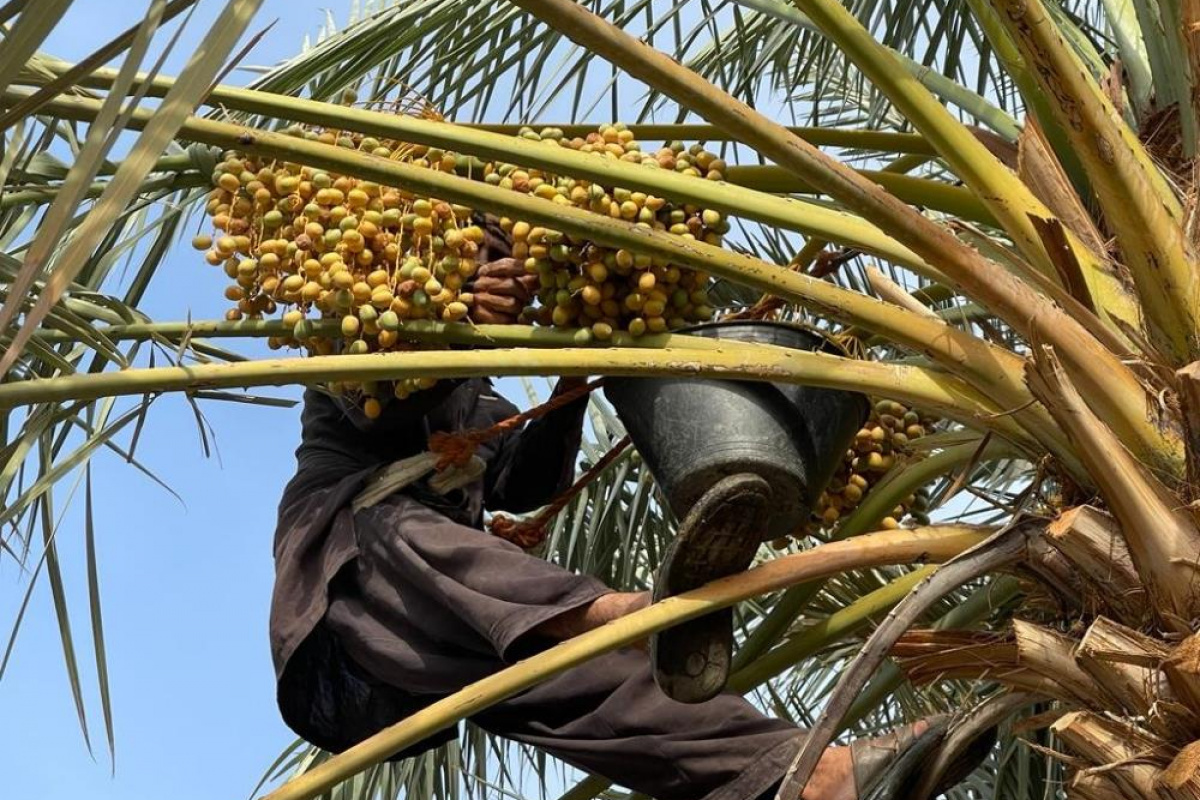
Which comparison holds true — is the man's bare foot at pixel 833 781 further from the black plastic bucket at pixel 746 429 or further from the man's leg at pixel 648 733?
the black plastic bucket at pixel 746 429

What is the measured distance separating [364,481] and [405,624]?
0.21 m

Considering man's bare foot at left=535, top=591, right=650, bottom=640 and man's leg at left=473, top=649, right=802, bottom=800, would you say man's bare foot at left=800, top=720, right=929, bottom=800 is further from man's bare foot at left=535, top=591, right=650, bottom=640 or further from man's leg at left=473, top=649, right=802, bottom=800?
man's bare foot at left=535, top=591, right=650, bottom=640

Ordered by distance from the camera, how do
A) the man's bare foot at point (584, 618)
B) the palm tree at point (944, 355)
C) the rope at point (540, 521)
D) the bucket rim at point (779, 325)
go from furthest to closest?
the rope at point (540, 521)
the man's bare foot at point (584, 618)
the bucket rim at point (779, 325)
the palm tree at point (944, 355)

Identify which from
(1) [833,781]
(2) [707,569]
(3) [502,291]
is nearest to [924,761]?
(1) [833,781]

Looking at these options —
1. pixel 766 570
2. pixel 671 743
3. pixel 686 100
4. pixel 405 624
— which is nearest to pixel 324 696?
pixel 405 624

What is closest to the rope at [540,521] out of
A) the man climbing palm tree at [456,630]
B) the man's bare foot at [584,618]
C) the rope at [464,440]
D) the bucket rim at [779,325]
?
the man climbing palm tree at [456,630]

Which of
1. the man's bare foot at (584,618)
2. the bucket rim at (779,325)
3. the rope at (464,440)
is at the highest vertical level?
the bucket rim at (779,325)

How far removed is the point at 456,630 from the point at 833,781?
1.61 ft

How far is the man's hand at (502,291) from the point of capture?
7.58 ft

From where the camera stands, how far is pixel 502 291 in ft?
7.63

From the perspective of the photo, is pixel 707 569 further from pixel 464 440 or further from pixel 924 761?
pixel 464 440

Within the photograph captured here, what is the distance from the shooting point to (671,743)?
7.80ft

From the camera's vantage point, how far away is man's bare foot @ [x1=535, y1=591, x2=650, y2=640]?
7.79ft

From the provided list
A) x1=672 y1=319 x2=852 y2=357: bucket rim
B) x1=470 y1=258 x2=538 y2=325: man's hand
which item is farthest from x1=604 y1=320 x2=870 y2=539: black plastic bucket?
x1=470 y1=258 x2=538 y2=325: man's hand
